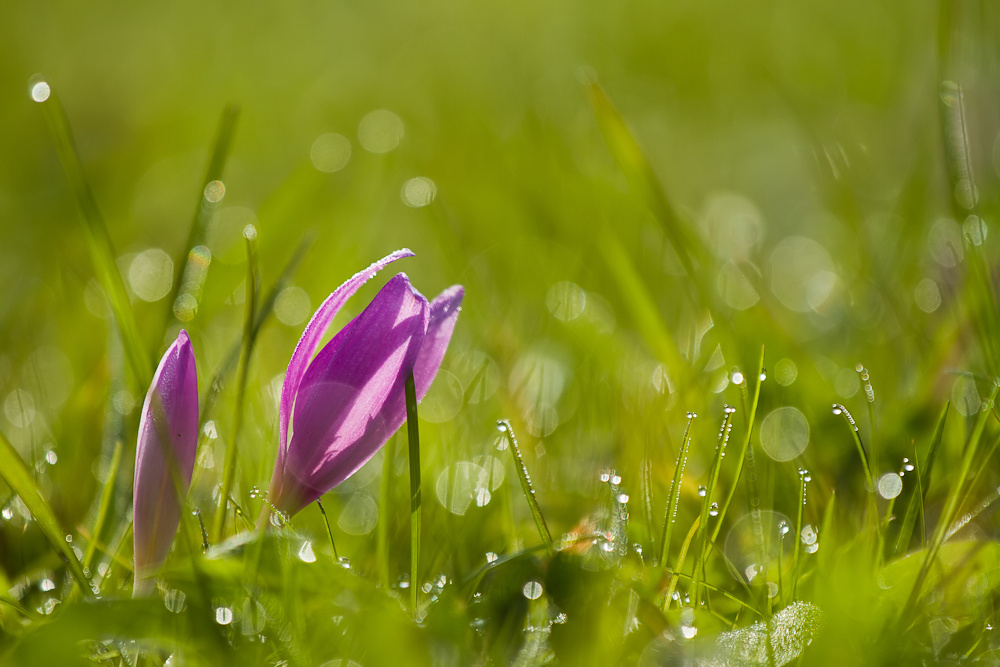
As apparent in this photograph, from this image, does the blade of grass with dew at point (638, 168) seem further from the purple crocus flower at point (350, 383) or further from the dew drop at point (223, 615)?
the dew drop at point (223, 615)

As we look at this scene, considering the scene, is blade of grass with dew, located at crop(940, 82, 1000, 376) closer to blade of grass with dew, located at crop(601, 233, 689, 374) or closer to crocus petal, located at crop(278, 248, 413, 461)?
blade of grass with dew, located at crop(601, 233, 689, 374)

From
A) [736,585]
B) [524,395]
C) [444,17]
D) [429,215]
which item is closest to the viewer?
[736,585]

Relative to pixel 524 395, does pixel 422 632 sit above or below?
above

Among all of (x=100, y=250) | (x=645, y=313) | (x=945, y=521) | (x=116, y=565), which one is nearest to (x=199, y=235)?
(x=100, y=250)

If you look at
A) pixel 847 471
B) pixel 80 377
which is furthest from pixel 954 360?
pixel 80 377

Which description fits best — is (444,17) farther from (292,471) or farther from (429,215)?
(292,471)

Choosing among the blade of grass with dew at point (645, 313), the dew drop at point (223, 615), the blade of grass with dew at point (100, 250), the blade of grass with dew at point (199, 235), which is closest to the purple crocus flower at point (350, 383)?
the dew drop at point (223, 615)

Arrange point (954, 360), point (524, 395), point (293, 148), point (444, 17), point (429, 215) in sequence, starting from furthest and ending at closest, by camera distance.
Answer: point (444, 17) → point (293, 148) → point (429, 215) → point (524, 395) → point (954, 360)
